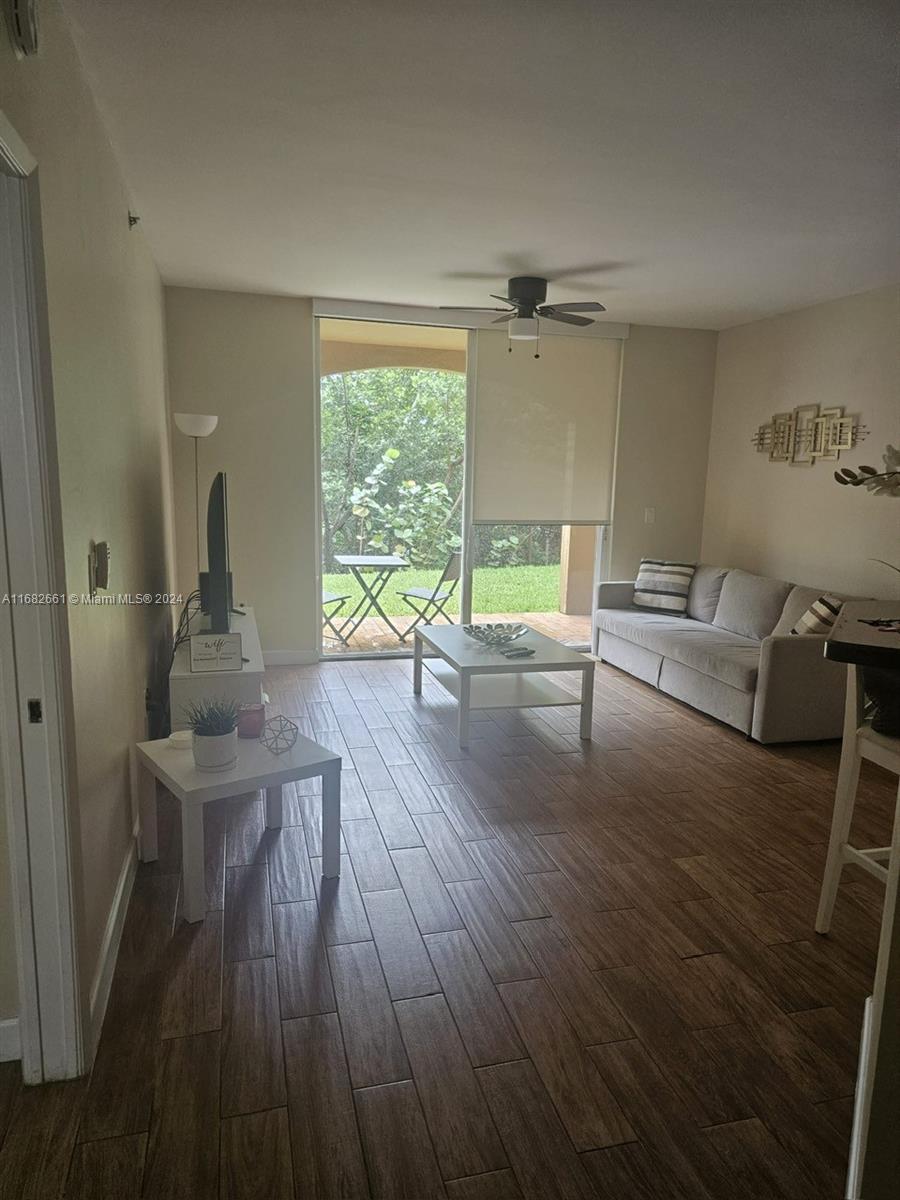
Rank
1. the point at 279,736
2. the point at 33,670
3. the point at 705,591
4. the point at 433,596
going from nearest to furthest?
the point at 33,670 < the point at 279,736 < the point at 705,591 < the point at 433,596

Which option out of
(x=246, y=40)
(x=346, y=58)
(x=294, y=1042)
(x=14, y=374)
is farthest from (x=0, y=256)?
(x=294, y=1042)

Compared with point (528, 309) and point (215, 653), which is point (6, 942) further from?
point (528, 309)

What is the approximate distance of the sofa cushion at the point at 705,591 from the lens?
212 inches

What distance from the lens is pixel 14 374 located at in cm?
153

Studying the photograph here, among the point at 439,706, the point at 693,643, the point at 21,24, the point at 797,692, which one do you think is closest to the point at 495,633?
the point at 439,706

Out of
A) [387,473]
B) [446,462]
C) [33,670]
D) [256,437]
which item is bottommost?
[33,670]

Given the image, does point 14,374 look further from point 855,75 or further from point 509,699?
point 509,699

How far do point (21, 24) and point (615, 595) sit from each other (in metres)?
4.90

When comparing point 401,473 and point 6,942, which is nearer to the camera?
point 6,942

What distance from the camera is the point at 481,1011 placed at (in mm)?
2033

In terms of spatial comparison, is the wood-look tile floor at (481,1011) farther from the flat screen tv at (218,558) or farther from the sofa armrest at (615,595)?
the sofa armrest at (615,595)

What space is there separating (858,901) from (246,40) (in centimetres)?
324

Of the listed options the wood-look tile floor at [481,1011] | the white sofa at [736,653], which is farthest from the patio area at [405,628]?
the wood-look tile floor at [481,1011]

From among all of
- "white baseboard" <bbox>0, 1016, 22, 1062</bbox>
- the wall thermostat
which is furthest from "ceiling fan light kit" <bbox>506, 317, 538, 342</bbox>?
"white baseboard" <bbox>0, 1016, 22, 1062</bbox>
